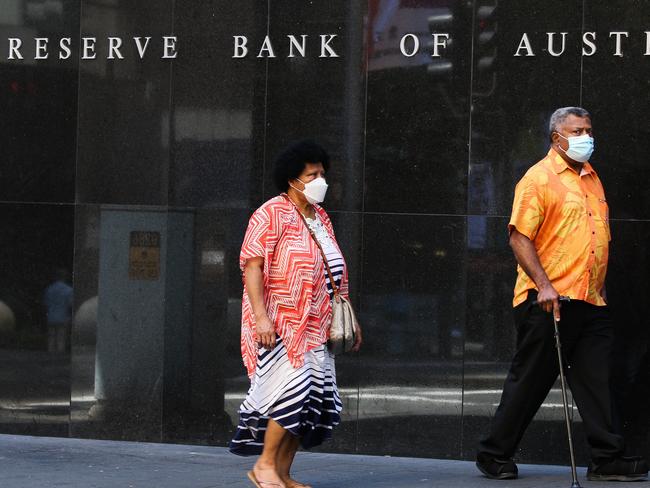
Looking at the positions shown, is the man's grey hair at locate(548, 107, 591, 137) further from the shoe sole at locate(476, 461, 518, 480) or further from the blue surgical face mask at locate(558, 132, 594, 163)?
the shoe sole at locate(476, 461, 518, 480)

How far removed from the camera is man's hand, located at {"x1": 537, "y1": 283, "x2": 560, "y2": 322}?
762 centimetres

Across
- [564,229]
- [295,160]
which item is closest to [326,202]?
[295,160]

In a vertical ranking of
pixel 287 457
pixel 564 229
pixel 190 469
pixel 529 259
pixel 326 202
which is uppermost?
pixel 326 202

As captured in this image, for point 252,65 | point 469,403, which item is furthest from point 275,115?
point 469,403

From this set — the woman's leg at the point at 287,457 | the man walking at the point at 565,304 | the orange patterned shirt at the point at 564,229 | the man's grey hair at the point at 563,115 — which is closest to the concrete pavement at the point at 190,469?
the man walking at the point at 565,304

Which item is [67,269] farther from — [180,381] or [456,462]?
[456,462]

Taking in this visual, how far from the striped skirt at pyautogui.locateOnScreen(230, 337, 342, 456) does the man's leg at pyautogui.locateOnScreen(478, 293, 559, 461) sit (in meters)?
1.03

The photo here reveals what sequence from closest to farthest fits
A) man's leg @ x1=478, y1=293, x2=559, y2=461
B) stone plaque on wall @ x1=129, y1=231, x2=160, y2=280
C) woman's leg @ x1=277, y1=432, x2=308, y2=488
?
woman's leg @ x1=277, y1=432, x2=308, y2=488
man's leg @ x1=478, y1=293, x2=559, y2=461
stone plaque on wall @ x1=129, y1=231, x2=160, y2=280

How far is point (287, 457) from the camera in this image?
24.5 ft

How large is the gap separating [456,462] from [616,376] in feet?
3.64

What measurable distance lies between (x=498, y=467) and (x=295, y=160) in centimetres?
208

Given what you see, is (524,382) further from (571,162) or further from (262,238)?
(262,238)

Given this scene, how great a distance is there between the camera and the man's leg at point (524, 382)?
791 centimetres

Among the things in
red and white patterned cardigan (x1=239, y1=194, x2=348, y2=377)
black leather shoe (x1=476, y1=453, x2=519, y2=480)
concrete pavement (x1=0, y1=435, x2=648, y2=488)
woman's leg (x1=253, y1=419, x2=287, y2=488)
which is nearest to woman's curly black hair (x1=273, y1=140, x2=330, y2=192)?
red and white patterned cardigan (x1=239, y1=194, x2=348, y2=377)
